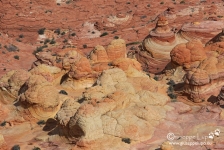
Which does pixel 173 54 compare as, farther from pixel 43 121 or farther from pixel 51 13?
pixel 51 13

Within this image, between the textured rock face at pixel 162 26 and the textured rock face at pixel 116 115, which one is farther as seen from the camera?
the textured rock face at pixel 162 26

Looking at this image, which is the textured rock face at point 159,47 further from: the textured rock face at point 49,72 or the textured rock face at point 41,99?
the textured rock face at point 41,99

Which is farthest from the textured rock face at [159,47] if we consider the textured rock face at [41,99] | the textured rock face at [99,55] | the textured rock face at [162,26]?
the textured rock face at [41,99]

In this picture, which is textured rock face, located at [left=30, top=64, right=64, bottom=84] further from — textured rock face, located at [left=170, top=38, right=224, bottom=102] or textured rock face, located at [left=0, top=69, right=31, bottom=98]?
textured rock face, located at [left=170, top=38, right=224, bottom=102]

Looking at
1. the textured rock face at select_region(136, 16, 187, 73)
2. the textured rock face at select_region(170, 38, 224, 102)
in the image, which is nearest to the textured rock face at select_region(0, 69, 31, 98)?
the textured rock face at select_region(170, 38, 224, 102)

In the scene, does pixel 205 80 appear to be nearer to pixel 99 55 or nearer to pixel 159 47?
pixel 99 55

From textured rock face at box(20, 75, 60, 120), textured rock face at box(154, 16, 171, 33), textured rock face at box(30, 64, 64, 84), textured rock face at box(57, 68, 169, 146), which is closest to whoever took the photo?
textured rock face at box(57, 68, 169, 146)
